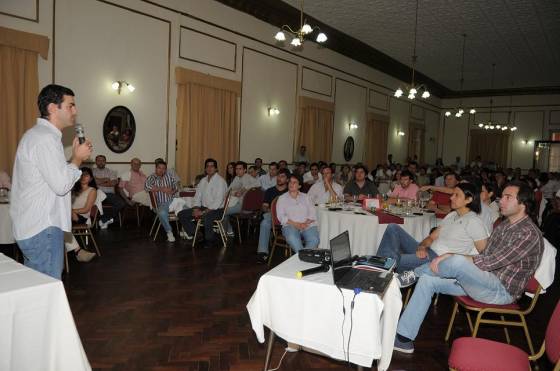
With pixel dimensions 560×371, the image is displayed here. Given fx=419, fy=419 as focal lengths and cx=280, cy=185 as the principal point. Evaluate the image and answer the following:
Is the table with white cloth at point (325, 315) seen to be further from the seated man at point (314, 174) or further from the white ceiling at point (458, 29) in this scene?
the white ceiling at point (458, 29)

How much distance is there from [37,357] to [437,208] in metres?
4.64

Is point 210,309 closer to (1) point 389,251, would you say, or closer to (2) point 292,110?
(1) point 389,251

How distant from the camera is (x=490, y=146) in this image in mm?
17594

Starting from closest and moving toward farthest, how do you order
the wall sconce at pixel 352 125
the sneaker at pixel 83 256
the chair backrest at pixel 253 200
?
1. the sneaker at pixel 83 256
2. the chair backrest at pixel 253 200
3. the wall sconce at pixel 352 125

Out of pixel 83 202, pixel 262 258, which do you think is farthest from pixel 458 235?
pixel 83 202

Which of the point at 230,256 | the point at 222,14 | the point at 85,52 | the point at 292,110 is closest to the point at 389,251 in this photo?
the point at 230,256

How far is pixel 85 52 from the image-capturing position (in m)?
6.59

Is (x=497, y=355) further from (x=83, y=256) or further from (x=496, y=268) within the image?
(x=83, y=256)

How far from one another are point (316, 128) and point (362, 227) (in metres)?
7.01

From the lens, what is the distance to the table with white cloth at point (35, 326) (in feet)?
→ 5.49

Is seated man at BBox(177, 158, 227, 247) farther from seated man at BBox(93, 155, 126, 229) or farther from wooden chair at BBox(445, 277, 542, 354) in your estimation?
wooden chair at BBox(445, 277, 542, 354)

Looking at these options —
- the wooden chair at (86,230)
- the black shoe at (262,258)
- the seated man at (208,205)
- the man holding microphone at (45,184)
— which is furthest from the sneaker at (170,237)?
the man holding microphone at (45,184)

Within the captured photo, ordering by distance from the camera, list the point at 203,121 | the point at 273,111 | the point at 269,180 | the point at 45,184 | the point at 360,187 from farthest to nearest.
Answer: the point at 273,111, the point at 203,121, the point at 269,180, the point at 360,187, the point at 45,184

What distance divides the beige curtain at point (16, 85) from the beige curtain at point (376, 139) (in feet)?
33.6
